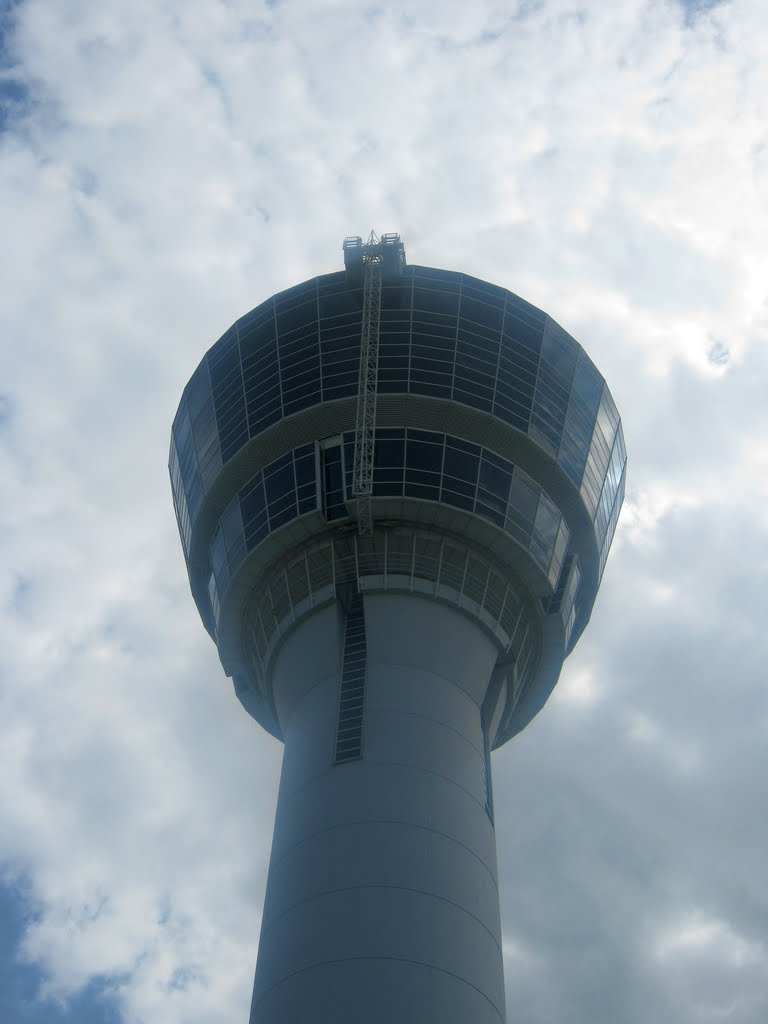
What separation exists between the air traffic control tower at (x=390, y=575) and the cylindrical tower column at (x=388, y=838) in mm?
77

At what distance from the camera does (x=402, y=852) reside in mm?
33281

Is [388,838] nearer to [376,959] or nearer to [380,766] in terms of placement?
[380,766]

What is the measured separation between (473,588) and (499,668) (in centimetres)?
340

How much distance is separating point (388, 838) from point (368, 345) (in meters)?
20.4

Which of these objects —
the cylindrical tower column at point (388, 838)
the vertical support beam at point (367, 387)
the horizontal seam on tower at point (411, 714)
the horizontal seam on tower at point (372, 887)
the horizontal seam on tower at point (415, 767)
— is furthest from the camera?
the vertical support beam at point (367, 387)

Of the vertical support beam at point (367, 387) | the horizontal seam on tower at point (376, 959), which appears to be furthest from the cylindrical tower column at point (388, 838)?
the vertical support beam at point (367, 387)

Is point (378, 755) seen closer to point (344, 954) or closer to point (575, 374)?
point (344, 954)

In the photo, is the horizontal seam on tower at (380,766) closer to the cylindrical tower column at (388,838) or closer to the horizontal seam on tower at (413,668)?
the cylindrical tower column at (388,838)

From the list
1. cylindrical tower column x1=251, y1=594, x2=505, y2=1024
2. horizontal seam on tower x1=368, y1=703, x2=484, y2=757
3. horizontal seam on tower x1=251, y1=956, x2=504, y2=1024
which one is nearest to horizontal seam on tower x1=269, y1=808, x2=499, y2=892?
cylindrical tower column x1=251, y1=594, x2=505, y2=1024

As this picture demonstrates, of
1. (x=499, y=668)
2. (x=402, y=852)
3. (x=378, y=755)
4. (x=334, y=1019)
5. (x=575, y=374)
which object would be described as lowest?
(x=334, y=1019)

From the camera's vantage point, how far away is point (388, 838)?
33.6 m

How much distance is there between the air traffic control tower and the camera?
32188 millimetres

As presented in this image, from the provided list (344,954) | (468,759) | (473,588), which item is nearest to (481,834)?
(468,759)

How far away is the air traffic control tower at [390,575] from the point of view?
32.2m
